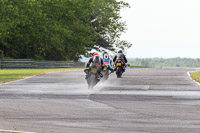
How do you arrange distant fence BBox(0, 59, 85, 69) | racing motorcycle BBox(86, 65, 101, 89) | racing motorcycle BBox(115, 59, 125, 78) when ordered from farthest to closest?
1. distant fence BBox(0, 59, 85, 69)
2. racing motorcycle BBox(115, 59, 125, 78)
3. racing motorcycle BBox(86, 65, 101, 89)

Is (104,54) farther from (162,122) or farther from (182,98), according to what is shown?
(162,122)

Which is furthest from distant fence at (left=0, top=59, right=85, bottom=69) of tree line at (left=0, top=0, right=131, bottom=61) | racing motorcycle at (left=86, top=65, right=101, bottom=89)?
racing motorcycle at (left=86, top=65, right=101, bottom=89)

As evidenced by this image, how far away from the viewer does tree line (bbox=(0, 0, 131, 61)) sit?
219 feet

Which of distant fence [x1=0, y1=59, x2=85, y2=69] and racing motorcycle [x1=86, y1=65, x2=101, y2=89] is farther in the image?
distant fence [x1=0, y1=59, x2=85, y2=69]

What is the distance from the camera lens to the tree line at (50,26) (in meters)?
66.9

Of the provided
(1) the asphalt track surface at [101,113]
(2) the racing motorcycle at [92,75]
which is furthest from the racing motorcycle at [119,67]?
(1) the asphalt track surface at [101,113]

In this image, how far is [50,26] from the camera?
7488cm

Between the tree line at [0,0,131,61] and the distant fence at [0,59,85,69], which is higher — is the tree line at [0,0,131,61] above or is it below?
above

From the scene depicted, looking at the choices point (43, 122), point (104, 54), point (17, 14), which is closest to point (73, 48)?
point (17, 14)

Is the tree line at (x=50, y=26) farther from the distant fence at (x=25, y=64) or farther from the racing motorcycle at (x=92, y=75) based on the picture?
the racing motorcycle at (x=92, y=75)

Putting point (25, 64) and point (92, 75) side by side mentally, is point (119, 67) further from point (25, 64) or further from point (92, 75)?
point (25, 64)

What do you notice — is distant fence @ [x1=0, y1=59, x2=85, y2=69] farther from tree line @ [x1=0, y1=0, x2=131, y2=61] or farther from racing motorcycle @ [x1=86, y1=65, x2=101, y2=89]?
racing motorcycle @ [x1=86, y1=65, x2=101, y2=89]

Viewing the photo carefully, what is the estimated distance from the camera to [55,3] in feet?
256

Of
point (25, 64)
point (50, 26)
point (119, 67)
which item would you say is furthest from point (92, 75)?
point (50, 26)
